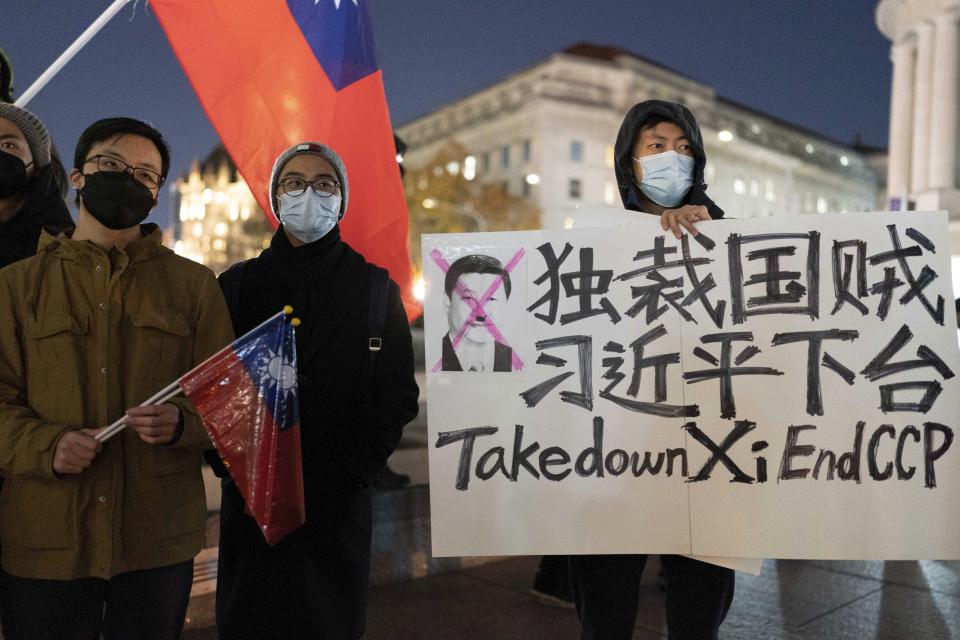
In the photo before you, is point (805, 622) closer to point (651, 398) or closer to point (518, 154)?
point (651, 398)

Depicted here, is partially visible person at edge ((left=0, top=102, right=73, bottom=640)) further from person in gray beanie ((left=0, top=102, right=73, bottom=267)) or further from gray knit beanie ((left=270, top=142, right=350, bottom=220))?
gray knit beanie ((left=270, top=142, right=350, bottom=220))

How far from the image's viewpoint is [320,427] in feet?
7.93

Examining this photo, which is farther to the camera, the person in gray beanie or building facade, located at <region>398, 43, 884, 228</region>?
building facade, located at <region>398, 43, 884, 228</region>

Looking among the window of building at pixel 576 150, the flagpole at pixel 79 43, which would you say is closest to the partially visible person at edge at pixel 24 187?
the flagpole at pixel 79 43

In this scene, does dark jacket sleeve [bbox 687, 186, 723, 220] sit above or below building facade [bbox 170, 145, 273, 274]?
below

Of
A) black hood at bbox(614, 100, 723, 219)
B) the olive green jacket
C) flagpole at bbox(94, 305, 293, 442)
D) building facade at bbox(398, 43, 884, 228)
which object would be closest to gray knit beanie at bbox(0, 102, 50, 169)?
the olive green jacket

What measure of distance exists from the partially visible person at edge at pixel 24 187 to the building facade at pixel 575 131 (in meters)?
42.8

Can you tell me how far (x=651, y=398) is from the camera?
2482 mm

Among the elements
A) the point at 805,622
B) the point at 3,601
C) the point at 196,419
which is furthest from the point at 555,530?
the point at 805,622

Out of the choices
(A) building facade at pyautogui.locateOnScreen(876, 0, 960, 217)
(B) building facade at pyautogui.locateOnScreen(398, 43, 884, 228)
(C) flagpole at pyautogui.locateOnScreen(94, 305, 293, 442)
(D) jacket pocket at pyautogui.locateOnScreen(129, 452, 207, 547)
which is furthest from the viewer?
(B) building facade at pyautogui.locateOnScreen(398, 43, 884, 228)

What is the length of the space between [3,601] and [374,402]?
1.14 metres

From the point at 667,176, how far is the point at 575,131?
175 ft

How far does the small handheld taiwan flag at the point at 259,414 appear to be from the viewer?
7.01 feet

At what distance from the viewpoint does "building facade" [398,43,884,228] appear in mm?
53312
